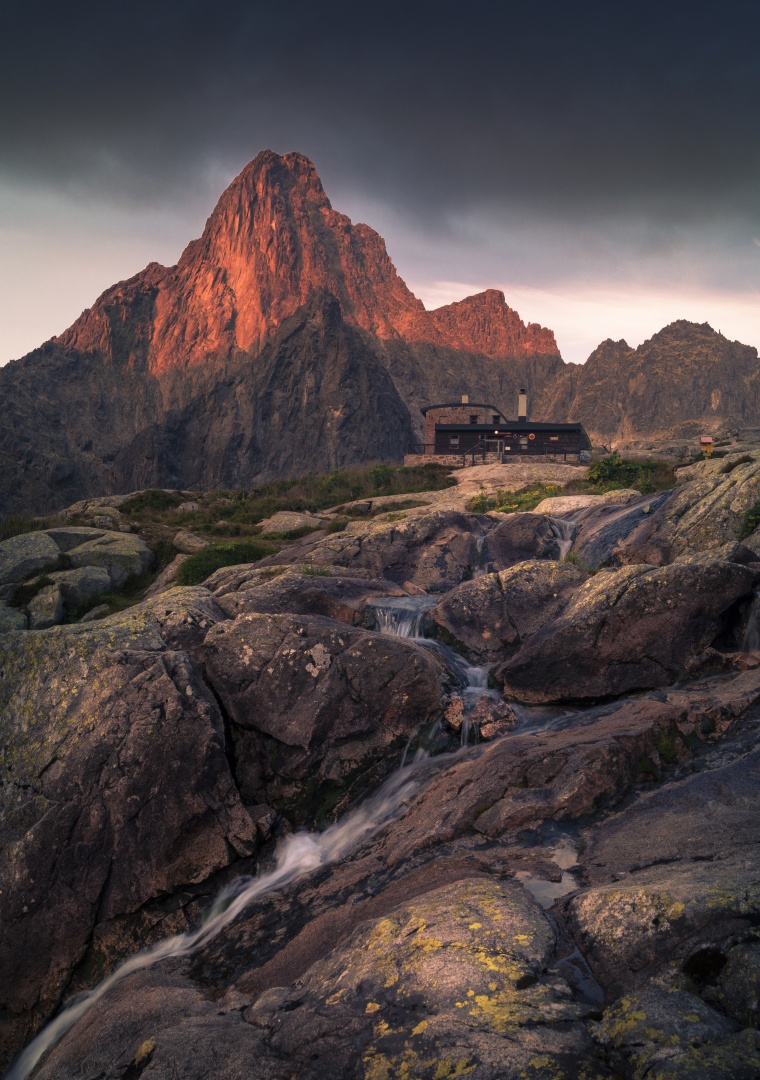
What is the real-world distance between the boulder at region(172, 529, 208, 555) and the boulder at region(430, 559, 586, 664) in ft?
69.4

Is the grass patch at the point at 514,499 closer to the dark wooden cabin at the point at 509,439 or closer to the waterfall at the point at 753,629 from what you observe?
the waterfall at the point at 753,629

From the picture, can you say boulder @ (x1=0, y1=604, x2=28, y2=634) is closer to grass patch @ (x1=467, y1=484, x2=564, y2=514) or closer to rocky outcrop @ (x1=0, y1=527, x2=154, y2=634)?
rocky outcrop @ (x1=0, y1=527, x2=154, y2=634)

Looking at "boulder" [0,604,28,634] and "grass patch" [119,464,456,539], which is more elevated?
"grass patch" [119,464,456,539]

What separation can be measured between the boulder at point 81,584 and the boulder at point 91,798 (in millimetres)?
17641

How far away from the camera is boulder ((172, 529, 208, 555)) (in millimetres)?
37625

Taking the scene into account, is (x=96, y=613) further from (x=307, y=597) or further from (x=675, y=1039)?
(x=675, y=1039)

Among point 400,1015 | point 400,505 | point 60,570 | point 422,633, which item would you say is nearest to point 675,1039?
point 400,1015

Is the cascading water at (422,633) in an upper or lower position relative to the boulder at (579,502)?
lower

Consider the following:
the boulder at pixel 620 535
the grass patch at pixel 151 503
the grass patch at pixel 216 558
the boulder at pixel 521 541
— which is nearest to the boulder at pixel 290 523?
the grass patch at pixel 216 558

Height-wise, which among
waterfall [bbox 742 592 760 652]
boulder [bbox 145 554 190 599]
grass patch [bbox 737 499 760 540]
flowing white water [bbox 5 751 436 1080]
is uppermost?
grass patch [bbox 737 499 760 540]

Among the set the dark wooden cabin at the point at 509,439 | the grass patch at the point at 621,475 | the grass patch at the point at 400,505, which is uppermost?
the dark wooden cabin at the point at 509,439

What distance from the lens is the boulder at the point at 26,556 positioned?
104ft

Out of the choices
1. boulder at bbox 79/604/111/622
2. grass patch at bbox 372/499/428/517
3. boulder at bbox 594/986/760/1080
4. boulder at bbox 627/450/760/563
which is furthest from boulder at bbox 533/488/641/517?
boulder at bbox 594/986/760/1080

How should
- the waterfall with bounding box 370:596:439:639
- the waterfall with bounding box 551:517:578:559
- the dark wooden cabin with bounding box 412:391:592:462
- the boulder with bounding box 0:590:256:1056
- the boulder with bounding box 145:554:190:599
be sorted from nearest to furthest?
the boulder with bounding box 0:590:256:1056 → the waterfall with bounding box 370:596:439:639 → the waterfall with bounding box 551:517:578:559 → the boulder with bounding box 145:554:190:599 → the dark wooden cabin with bounding box 412:391:592:462
